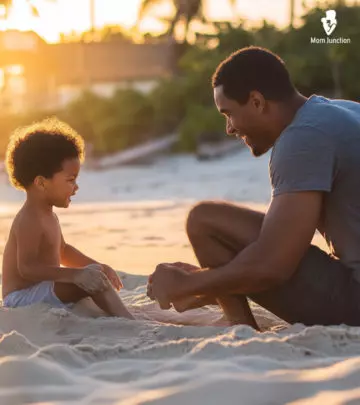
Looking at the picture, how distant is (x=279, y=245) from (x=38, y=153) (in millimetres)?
1355

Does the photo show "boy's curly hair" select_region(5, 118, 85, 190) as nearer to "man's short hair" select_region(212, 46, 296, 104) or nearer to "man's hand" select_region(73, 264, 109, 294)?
"man's hand" select_region(73, 264, 109, 294)

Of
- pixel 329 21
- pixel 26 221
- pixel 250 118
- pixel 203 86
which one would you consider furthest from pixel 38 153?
pixel 329 21

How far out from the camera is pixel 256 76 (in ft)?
10.1

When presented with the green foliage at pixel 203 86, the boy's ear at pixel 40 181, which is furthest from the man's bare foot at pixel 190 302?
the green foliage at pixel 203 86

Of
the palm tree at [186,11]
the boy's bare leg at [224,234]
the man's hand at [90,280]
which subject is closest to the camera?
the boy's bare leg at [224,234]

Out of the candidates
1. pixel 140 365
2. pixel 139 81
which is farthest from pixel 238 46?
pixel 140 365

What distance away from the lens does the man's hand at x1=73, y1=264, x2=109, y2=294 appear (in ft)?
11.7

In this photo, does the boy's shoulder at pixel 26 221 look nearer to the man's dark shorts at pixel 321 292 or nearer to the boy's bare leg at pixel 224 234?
the boy's bare leg at pixel 224 234

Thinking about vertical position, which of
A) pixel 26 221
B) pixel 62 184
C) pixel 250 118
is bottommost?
pixel 26 221

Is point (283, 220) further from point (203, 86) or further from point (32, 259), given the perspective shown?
point (203, 86)

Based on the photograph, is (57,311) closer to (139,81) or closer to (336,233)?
(336,233)

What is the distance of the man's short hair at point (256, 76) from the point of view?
10.1 ft

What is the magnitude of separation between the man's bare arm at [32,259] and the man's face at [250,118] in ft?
3.18

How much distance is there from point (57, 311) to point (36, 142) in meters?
0.80
